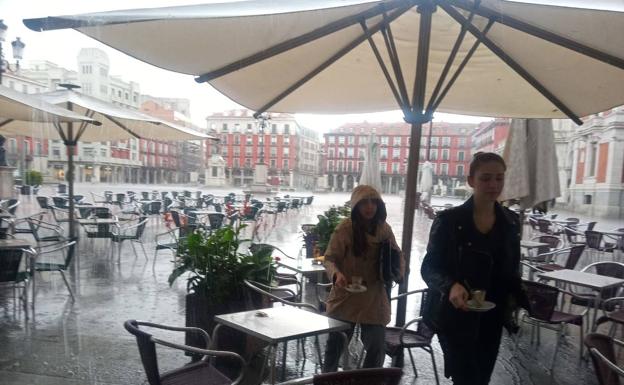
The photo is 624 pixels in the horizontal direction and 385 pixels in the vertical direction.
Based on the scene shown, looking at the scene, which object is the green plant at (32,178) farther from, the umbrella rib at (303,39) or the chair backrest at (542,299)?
the chair backrest at (542,299)

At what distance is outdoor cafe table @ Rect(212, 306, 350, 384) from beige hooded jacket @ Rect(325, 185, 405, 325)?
154 mm

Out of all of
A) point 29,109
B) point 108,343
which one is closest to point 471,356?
point 108,343

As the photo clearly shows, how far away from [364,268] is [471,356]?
781 millimetres

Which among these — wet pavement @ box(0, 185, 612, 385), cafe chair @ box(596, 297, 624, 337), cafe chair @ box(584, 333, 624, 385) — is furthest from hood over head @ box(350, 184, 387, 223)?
cafe chair @ box(596, 297, 624, 337)

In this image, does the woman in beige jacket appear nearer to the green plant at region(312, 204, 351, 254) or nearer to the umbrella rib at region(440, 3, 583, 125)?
the umbrella rib at region(440, 3, 583, 125)

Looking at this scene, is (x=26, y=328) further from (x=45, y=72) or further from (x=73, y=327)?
(x=45, y=72)

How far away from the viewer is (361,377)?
4.47 ft

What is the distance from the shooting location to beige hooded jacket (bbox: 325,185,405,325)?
Result: 8.08ft

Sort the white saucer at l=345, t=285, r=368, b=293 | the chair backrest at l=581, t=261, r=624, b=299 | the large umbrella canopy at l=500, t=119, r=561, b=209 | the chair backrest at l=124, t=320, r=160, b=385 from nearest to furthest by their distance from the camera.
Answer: the chair backrest at l=124, t=320, r=160, b=385, the white saucer at l=345, t=285, r=368, b=293, the large umbrella canopy at l=500, t=119, r=561, b=209, the chair backrest at l=581, t=261, r=624, b=299

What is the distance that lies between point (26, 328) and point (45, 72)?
717 inches

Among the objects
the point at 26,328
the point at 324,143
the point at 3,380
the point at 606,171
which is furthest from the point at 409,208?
→ the point at 324,143

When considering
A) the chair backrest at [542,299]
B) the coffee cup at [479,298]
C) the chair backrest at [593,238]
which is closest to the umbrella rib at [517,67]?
the chair backrest at [542,299]

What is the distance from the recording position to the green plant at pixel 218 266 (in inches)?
121

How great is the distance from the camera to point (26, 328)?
3807 millimetres
